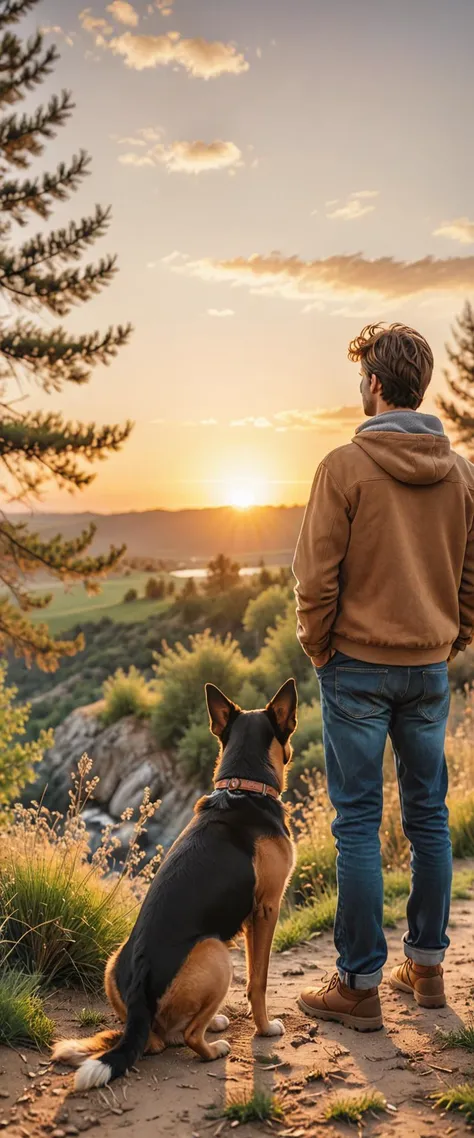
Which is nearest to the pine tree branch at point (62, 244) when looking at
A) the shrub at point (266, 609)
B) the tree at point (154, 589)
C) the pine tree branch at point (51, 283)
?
the pine tree branch at point (51, 283)

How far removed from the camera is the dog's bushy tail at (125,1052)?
2686mm

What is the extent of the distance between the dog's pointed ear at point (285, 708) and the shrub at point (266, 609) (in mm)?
16695

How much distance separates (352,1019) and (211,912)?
3.07 ft

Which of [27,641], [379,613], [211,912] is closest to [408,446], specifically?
[379,613]

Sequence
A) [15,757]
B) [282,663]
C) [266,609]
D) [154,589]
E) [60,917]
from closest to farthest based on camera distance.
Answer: [60,917], [15,757], [282,663], [266,609], [154,589]

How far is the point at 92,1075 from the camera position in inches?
106

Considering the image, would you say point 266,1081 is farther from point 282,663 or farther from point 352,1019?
point 282,663

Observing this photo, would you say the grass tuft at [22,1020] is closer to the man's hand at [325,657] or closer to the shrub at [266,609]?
the man's hand at [325,657]

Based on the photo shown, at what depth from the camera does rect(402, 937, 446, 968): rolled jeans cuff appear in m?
3.60

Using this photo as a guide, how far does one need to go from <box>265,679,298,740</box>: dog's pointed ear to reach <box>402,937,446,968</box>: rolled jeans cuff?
1.09 metres

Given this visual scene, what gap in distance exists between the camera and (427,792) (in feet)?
11.2

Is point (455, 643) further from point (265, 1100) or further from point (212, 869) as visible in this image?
point (265, 1100)

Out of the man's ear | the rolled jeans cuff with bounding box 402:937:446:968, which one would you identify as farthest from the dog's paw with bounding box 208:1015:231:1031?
the man's ear

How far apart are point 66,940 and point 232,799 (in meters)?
1.17
